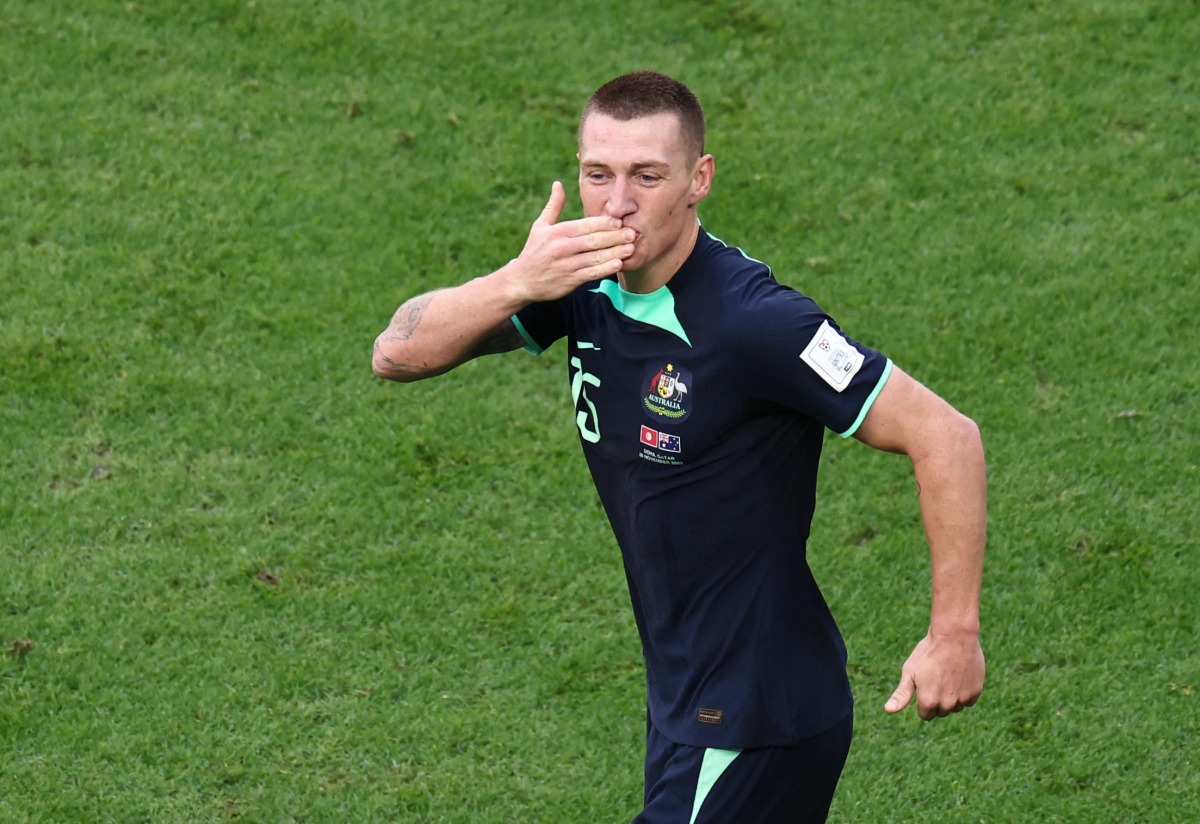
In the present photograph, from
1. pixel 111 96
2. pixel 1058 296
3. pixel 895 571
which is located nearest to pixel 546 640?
pixel 895 571

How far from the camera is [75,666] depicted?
687 centimetres

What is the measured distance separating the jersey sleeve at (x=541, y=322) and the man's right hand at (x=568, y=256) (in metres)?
0.31

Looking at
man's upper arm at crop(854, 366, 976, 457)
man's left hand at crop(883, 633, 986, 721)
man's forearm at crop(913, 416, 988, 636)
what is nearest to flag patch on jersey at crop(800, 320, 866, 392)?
man's upper arm at crop(854, 366, 976, 457)

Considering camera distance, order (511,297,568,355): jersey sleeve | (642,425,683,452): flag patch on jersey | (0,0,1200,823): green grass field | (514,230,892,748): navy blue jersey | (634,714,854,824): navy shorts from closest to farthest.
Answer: (514,230,892,748): navy blue jersey
(642,425,683,452): flag patch on jersey
(634,714,854,824): navy shorts
(511,297,568,355): jersey sleeve
(0,0,1200,823): green grass field

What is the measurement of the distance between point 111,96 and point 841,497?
5.55 metres

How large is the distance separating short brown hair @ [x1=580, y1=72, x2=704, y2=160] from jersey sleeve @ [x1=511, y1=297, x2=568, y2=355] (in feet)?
1.85

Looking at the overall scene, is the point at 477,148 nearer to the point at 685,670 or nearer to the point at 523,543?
the point at 523,543

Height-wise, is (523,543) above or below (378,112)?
below

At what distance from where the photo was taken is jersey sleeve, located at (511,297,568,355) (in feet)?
15.3

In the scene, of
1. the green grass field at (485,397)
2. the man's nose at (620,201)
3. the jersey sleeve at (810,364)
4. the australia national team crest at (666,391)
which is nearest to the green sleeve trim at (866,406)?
the jersey sleeve at (810,364)

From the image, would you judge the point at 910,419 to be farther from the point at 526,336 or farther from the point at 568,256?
the point at 526,336

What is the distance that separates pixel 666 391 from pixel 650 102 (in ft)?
2.61

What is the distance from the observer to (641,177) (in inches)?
172

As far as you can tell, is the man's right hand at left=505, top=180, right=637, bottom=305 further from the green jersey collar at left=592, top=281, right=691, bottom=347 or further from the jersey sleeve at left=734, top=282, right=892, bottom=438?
the jersey sleeve at left=734, top=282, right=892, bottom=438
